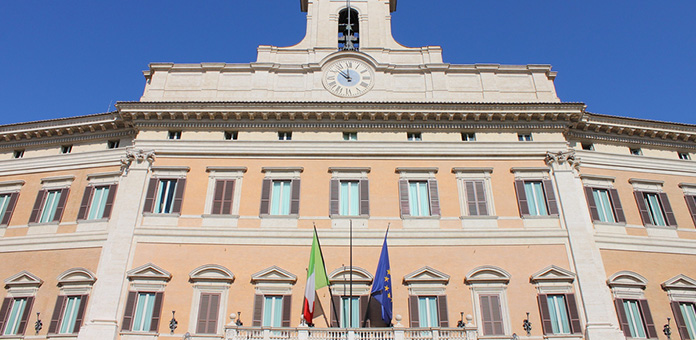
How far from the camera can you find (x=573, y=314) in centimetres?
1848

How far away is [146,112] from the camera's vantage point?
72.6ft

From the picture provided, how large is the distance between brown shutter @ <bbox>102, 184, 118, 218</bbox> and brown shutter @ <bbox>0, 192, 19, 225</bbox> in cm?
411

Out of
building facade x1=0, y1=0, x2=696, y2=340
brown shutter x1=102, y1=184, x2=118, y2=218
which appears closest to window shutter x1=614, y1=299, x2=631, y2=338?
building facade x1=0, y1=0, x2=696, y2=340

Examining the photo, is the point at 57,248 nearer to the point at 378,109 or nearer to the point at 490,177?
the point at 378,109

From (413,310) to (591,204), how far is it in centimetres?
836

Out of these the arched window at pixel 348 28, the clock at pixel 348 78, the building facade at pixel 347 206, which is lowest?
the building facade at pixel 347 206

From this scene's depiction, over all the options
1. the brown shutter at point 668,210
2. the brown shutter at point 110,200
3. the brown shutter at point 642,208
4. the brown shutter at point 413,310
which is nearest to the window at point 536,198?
the brown shutter at point 642,208

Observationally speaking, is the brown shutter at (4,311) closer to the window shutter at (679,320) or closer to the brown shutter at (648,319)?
the brown shutter at (648,319)

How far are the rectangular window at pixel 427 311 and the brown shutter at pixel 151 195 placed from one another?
10.4 m

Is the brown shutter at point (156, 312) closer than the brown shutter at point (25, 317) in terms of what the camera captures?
Yes

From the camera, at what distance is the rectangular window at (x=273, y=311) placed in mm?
18453

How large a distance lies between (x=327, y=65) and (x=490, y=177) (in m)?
8.34

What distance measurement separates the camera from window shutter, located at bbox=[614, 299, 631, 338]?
18.6 metres

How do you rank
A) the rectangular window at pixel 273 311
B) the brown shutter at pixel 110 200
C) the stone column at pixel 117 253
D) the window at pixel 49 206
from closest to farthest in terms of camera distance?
1. the stone column at pixel 117 253
2. the rectangular window at pixel 273 311
3. the brown shutter at pixel 110 200
4. the window at pixel 49 206
